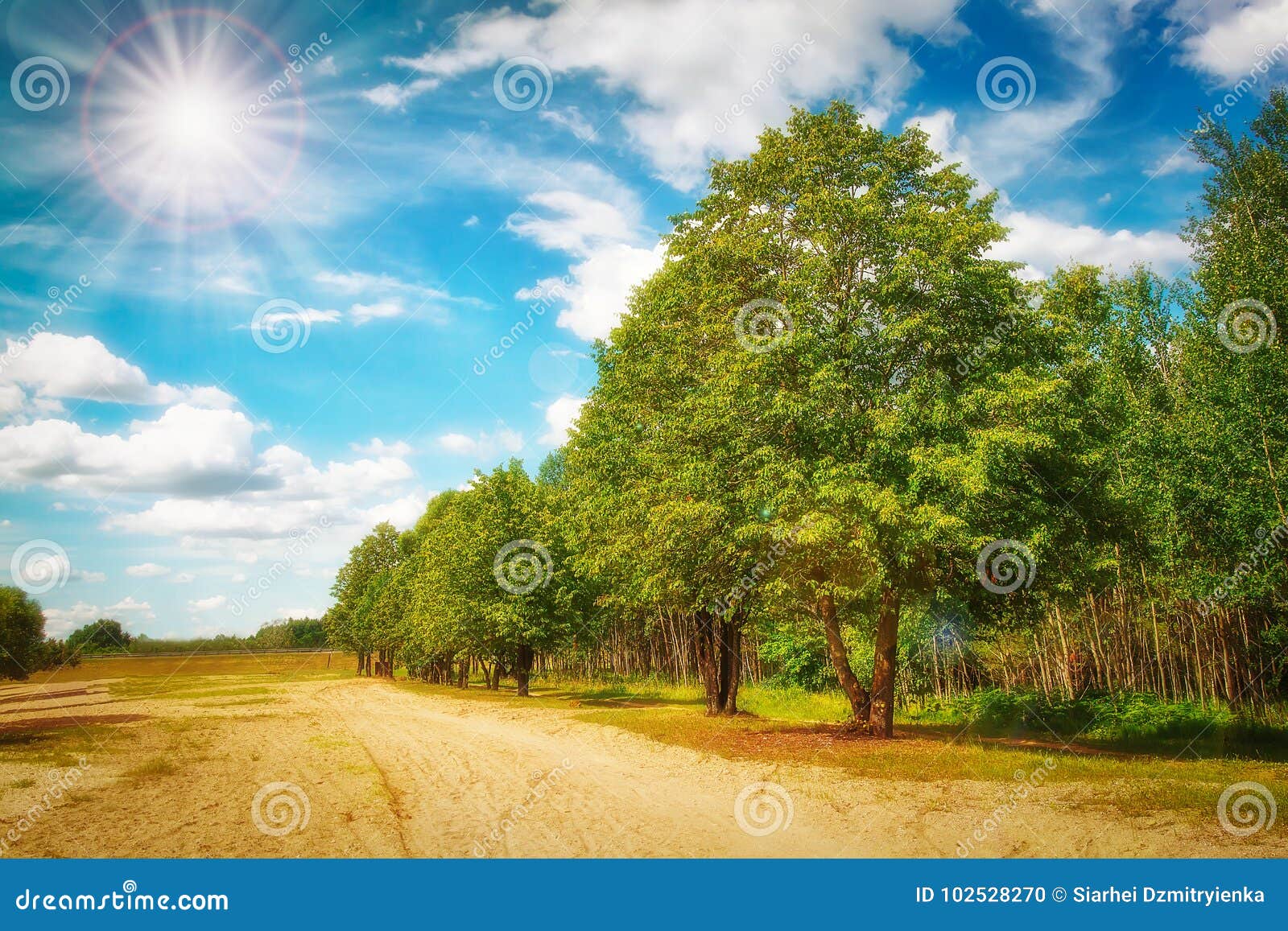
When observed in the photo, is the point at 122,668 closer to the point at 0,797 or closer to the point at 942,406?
the point at 0,797

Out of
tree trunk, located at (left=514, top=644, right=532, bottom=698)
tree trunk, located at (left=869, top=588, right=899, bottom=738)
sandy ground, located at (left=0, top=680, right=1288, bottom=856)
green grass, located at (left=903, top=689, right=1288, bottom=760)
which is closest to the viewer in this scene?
sandy ground, located at (left=0, top=680, right=1288, bottom=856)

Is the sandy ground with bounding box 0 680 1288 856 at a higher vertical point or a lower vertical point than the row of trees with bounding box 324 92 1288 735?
lower

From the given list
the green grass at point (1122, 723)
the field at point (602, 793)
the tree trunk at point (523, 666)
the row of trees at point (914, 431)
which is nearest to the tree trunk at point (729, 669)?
the row of trees at point (914, 431)

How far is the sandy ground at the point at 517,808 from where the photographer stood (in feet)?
27.6

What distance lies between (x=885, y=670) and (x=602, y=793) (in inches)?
373

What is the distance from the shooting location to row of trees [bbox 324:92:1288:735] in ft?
48.5

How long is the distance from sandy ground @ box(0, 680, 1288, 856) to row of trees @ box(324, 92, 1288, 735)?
16.8 ft

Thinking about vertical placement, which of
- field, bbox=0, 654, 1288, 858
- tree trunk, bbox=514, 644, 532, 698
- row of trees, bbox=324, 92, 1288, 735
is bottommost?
tree trunk, bbox=514, 644, 532, 698

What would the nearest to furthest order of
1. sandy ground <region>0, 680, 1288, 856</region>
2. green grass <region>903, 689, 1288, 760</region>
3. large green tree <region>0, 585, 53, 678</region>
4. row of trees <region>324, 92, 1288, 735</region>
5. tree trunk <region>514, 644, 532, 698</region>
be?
sandy ground <region>0, 680, 1288, 856</region>, row of trees <region>324, 92, 1288, 735</region>, green grass <region>903, 689, 1288, 760</region>, large green tree <region>0, 585, 53, 678</region>, tree trunk <region>514, 644, 532, 698</region>

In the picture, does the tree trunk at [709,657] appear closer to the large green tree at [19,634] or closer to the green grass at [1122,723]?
the green grass at [1122,723]

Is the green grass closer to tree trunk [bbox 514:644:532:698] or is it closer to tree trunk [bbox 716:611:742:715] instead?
tree trunk [bbox 716:611:742:715]

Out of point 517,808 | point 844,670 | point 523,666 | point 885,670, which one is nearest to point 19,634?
point 517,808

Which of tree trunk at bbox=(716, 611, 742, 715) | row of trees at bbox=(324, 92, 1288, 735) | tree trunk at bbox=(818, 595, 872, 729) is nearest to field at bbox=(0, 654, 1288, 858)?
tree trunk at bbox=(818, 595, 872, 729)

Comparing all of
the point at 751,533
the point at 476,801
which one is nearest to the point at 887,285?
the point at 751,533
